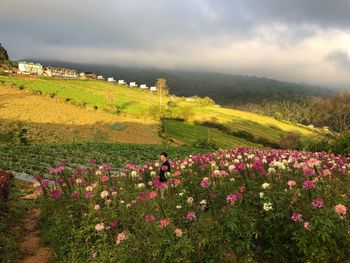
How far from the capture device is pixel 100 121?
2167 inches

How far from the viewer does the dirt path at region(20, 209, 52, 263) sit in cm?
912

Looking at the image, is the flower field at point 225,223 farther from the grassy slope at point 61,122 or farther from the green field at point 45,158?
the grassy slope at point 61,122

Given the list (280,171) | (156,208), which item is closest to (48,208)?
(156,208)

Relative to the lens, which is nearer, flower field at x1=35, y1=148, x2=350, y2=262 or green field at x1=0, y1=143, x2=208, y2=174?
flower field at x1=35, y1=148, x2=350, y2=262

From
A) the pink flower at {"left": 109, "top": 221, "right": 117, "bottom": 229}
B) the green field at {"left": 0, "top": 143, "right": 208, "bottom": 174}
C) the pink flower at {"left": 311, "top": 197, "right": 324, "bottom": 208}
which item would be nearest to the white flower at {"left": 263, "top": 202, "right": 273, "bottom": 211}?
the pink flower at {"left": 311, "top": 197, "right": 324, "bottom": 208}

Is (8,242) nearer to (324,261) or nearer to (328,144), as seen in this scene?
(324,261)

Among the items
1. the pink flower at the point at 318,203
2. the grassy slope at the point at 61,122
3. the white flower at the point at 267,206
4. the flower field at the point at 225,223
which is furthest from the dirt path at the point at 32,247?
the grassy slope at the point at 61,122

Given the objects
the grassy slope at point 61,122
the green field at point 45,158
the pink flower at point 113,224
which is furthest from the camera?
the grassy slope at point 61,122

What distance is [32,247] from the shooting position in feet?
32.2

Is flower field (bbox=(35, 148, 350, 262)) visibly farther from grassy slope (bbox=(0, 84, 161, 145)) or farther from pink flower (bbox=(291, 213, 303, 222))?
grassy slope (bbox=(0, 84, 161, 145))

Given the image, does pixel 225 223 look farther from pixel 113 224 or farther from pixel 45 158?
pixel 45 158

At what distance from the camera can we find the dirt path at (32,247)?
9.12 metres

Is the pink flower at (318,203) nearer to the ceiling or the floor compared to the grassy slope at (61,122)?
nearer to the ceiling

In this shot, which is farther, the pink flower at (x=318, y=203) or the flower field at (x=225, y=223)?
the flower field at (x=225, y=223)
